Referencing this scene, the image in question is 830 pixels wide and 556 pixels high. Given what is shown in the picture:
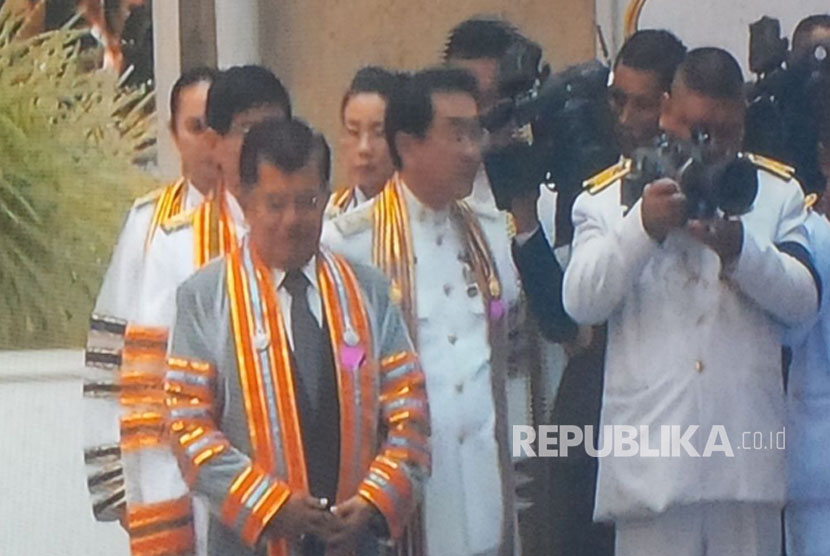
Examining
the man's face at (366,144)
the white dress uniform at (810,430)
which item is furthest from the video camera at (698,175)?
the man's face at (366,144)

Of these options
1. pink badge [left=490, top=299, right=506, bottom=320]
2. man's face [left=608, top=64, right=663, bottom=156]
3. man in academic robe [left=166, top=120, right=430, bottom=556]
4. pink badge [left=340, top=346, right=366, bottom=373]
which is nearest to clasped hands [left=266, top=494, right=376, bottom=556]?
man in academic robe [left=166, top=120, right=430, bottom=556]

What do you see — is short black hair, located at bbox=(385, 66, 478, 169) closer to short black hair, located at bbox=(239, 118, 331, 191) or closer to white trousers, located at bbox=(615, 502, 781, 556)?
short black hair, located at bbox=(239, 118, 331, 191)

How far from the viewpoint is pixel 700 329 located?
1.68 meters

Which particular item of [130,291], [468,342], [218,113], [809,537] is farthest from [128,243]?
[809,537]

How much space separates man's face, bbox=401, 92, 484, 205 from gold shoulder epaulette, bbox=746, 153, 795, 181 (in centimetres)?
27

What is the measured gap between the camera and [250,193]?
64.5 inches

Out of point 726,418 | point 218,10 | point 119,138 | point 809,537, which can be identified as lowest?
point 809,537

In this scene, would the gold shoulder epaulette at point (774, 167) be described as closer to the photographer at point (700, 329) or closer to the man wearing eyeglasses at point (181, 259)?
the photographer at point (700, 329)

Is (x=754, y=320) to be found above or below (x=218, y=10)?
below

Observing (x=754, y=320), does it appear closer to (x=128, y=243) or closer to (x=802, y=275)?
(x=802, y=275)

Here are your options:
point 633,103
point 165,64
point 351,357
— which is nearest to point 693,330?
point 633,103

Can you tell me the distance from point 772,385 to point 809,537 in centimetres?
17

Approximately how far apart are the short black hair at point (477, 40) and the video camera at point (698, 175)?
0.18m

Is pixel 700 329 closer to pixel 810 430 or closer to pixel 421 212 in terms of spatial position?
pixel 810 430
